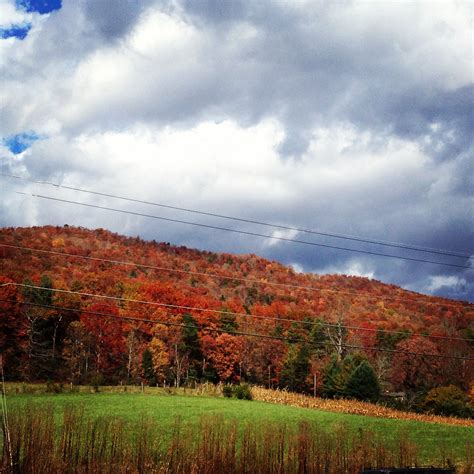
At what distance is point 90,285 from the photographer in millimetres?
59656

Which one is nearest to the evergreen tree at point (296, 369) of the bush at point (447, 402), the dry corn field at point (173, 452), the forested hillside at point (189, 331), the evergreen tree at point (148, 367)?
the forested hillside at point (189, 331)

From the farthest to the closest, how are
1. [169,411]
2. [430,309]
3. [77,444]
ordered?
[430,309], [169,411], [77,444]

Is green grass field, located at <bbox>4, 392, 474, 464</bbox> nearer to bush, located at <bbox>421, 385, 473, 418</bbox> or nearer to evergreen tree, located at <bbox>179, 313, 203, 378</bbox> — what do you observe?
bush, located at <bbox>421, 385, 473, 418</bbox>

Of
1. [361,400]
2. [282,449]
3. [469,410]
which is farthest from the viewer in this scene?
[361,400]

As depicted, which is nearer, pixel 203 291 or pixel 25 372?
pixel 25 372

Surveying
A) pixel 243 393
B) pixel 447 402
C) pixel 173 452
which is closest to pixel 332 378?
pixel 447 402

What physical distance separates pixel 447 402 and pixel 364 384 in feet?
24.4

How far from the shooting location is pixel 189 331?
60.8 metres

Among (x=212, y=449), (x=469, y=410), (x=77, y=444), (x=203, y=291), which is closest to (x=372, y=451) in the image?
(x=212, y=449)

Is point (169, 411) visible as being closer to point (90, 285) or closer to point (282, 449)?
point (282, 449)

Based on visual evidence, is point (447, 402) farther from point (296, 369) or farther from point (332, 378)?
point (296, 369)

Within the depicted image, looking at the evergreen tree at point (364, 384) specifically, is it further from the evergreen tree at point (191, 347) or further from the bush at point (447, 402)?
the evergreen tree at point (191, 347)

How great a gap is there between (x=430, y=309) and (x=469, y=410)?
26526 millimetres

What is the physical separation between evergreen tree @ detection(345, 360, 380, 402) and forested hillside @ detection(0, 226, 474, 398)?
273 millimetres
